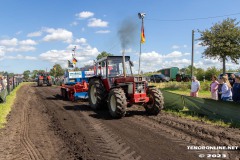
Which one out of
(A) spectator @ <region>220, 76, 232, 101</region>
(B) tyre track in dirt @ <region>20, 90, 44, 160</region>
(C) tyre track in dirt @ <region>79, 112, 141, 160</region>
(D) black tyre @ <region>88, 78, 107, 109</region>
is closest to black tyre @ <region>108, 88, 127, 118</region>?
(C) tyre track in dirt @ <region>79, 112, 141, 160</region>

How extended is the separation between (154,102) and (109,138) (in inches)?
137

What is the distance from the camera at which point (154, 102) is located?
984 centimetres

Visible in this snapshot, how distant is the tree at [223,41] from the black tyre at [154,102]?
16.8 m

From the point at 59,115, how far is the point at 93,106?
1.81 m

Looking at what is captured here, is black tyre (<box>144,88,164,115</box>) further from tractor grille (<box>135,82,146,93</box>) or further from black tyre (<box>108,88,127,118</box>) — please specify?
black tyre (<box>108,88,127,118</box>)

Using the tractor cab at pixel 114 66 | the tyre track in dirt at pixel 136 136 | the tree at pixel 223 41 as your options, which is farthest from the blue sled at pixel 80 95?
the tree at pixel 223 41

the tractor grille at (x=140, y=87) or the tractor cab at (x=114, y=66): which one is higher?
the tractor cab at (x=114, y=66)

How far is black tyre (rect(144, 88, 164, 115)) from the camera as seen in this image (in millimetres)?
9820

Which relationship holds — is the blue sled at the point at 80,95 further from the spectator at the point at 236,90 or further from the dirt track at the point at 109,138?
the spectator at the point at 236,90

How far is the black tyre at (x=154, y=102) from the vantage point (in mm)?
9820

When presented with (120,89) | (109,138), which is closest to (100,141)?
(109,138)

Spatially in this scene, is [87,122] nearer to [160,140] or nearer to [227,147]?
[160,140]

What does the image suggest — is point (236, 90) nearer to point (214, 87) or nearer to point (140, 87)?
point (214, 87)

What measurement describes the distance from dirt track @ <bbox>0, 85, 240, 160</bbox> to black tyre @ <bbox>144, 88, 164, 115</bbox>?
441mm
